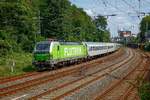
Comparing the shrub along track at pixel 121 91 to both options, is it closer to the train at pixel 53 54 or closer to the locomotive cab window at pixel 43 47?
the train at pixel 53 54

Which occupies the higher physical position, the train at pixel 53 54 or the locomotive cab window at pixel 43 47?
the locomotive cab window at pixel 43 47

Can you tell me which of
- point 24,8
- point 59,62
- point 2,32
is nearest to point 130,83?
point 59,62

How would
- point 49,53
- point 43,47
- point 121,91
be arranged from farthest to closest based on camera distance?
Answer: point 43,47, point 49,53, point 121,91

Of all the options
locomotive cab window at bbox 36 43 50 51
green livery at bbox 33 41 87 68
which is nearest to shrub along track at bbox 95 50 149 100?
green livery at bbox 33 41 87 68

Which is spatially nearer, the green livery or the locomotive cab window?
the green livery

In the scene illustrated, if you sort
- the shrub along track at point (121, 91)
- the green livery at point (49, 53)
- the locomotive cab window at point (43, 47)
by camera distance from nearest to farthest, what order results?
the shrub along track at point (121, 91), the green livery at point (49, 53), the locomotive cab window at point (43, 47)

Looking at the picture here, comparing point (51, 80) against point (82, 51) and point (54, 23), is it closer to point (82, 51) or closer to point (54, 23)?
point (82, 51)

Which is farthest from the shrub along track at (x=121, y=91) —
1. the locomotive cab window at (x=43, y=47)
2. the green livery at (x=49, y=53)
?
the locomotive cab window at (x=43, y=47)

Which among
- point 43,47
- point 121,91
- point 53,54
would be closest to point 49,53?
point 53,54

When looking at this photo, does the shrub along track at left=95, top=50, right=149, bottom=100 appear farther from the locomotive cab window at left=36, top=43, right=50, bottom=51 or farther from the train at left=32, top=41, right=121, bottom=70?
the locomotive cab window at left=36, top=43, right=50, bottom=51

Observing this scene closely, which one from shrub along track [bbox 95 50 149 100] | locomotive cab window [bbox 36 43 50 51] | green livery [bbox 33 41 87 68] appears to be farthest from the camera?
locomotive cab window [bbox 36 43 50 51]

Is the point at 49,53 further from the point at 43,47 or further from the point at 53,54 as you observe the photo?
the point at 43,47

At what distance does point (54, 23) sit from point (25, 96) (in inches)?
2384

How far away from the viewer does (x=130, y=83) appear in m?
29.9
